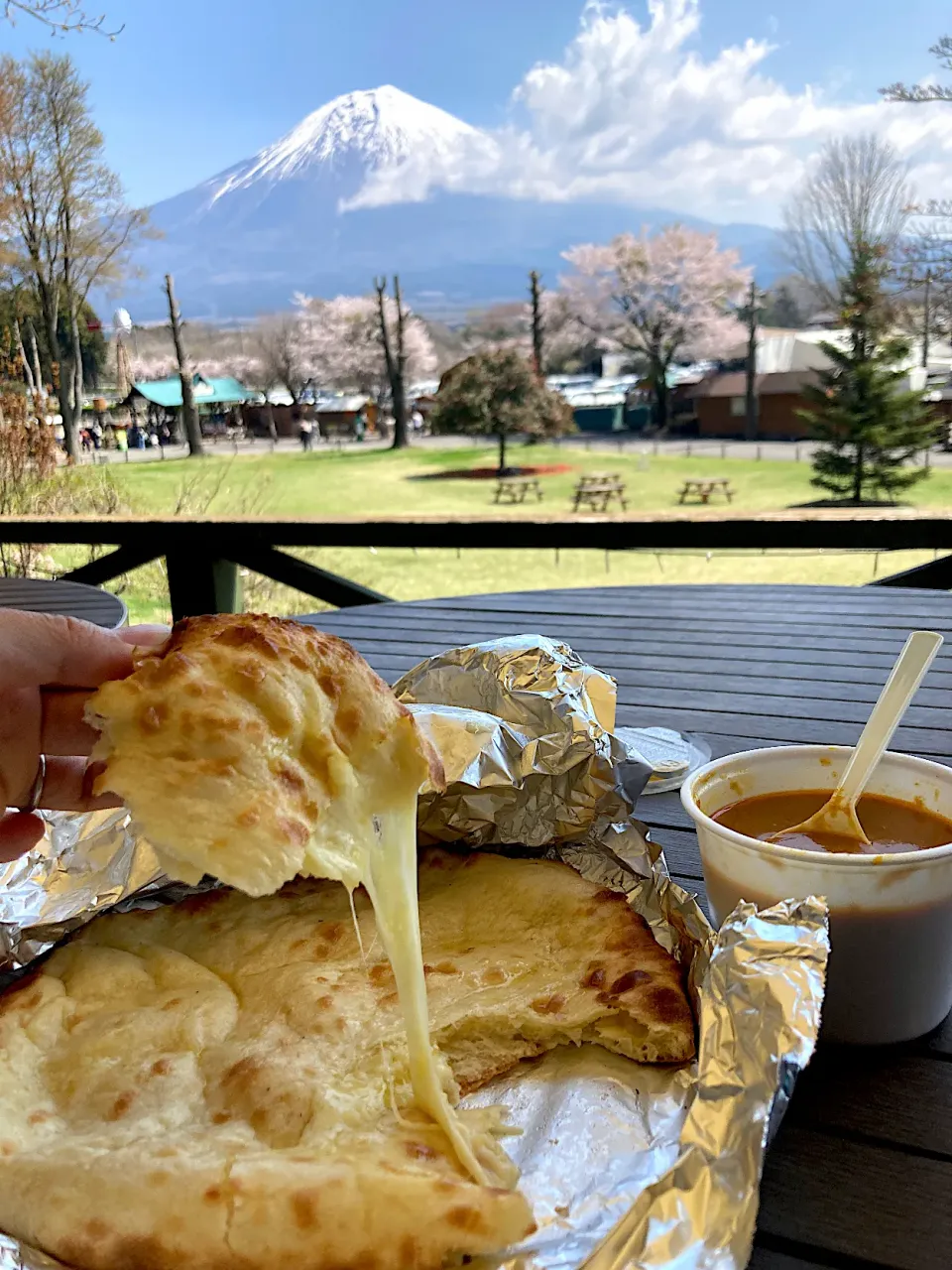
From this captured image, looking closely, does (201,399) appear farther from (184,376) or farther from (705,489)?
(705,489)

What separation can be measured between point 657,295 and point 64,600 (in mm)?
7315

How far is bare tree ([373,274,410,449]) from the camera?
8328 millimetres

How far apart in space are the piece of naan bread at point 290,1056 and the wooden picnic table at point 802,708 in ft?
0.54

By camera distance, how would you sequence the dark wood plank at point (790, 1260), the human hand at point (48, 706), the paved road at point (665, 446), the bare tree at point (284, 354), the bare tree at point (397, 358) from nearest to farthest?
1. the dark wood plank at point (790, 1260)
2. the human hand at point (48, 706)
3. the bare tree at point (284, 354)
4. the paved road at point (665, 446)
5. the bare tree at point (397, 358)

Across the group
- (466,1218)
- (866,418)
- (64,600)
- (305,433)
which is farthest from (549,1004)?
(866,418)

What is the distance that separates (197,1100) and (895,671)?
0.77 meters


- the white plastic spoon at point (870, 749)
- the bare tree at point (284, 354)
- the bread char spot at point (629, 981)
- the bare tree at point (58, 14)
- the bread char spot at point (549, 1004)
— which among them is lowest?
the bread char spot at point (549, 1004)

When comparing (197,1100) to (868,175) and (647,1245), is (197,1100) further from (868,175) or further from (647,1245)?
(868,175)

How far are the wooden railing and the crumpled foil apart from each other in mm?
2545

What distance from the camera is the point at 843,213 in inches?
295

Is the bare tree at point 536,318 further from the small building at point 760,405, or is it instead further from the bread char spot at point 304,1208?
the bread char spot at point 304,1208

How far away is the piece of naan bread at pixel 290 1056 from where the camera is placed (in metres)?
0.70

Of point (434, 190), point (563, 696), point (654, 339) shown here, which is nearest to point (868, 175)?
point (654, 339)

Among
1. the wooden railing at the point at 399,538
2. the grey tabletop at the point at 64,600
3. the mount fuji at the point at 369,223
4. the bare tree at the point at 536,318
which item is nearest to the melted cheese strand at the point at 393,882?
the grey tabletop at the point at 64,600
